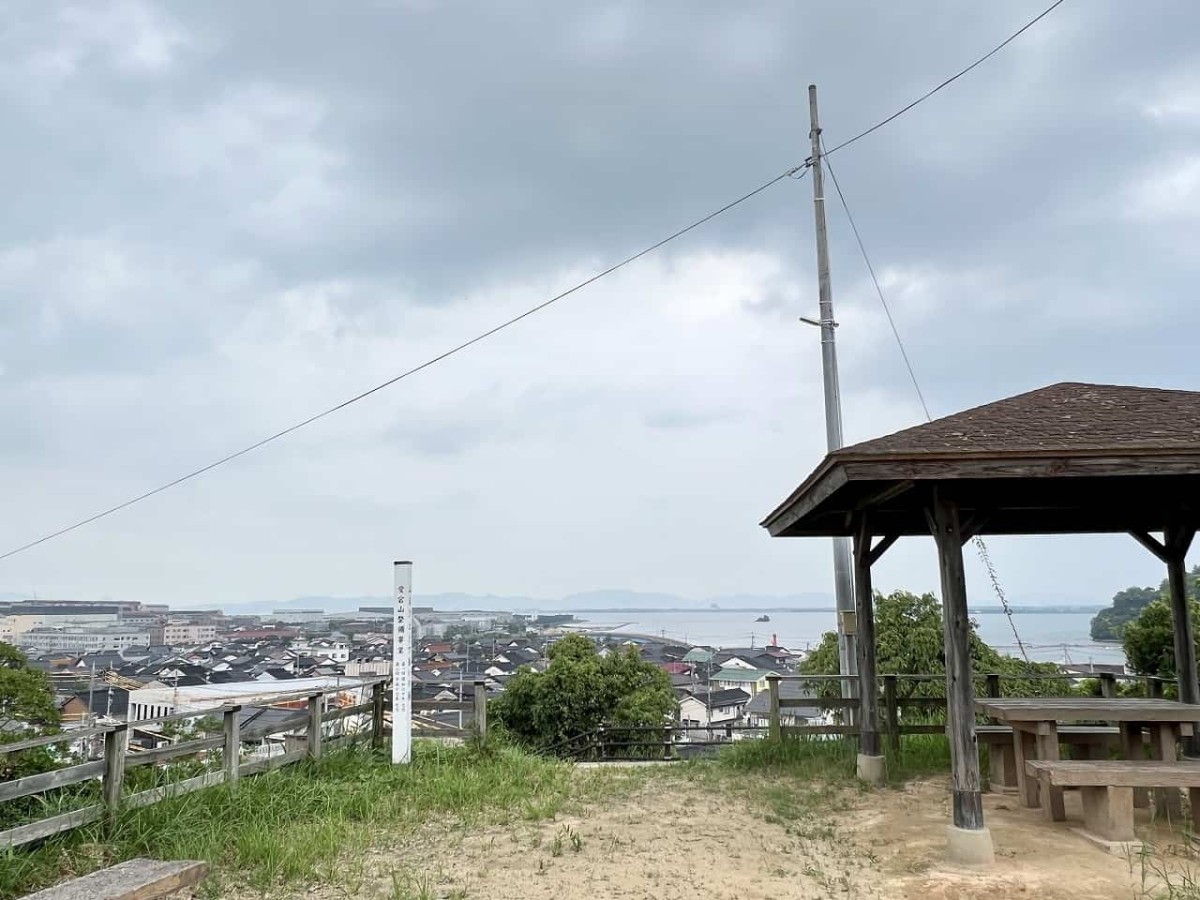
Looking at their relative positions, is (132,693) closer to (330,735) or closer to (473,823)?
(330,735)

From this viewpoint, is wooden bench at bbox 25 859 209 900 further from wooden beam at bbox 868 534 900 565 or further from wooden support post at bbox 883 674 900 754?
wooden support post at bbox 883 674 900 754

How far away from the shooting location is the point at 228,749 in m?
6.55

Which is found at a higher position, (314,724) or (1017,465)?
(1017,465)

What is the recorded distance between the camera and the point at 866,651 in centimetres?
774

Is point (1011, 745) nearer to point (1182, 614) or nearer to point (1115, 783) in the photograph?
point (1182, 614)

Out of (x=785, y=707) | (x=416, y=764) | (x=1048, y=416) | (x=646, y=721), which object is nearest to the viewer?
(x=1048, y=416)

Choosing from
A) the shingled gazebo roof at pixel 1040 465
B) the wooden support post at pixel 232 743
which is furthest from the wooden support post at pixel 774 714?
the wooden support post at pixel 232 743

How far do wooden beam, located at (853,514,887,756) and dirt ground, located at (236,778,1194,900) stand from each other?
931mm

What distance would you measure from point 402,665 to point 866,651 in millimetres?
4520

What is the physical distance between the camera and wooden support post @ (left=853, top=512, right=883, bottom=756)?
7652mm

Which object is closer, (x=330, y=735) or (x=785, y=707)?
(x=330, y=735)

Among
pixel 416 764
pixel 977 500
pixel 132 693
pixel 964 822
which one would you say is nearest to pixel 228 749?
pixel 416 764

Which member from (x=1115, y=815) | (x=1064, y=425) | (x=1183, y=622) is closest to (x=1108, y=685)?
(x=1183, y=622)

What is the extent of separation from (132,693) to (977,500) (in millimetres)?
21362
